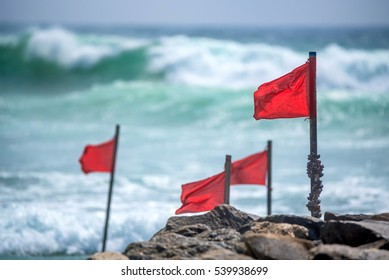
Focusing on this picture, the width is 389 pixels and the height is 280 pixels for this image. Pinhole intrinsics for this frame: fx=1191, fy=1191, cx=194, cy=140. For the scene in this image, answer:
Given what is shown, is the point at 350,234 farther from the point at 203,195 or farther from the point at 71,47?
the point at 71,47

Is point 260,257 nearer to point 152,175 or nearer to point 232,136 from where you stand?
point 152,175

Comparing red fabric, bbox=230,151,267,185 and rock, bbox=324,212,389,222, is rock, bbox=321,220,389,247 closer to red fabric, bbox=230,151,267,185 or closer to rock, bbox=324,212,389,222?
rock, bbox=324,212,389,222

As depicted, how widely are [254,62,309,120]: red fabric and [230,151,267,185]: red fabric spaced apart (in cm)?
245

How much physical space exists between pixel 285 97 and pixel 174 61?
2450 centimetres

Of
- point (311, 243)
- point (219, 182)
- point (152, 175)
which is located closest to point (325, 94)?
point (152, 175)

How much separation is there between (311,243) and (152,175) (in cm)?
1237

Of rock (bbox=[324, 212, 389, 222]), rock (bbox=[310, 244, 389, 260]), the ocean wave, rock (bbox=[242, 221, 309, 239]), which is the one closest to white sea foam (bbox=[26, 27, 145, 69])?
the ocean wave

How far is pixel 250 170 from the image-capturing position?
524 inches

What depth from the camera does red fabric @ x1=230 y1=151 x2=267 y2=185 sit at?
516 inches

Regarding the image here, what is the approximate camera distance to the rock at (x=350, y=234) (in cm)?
902

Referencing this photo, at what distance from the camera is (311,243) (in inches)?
350

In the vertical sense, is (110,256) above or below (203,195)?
below

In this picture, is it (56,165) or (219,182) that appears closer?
(219,182)

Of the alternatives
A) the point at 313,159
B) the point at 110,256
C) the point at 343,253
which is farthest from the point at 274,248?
the point at 313,159
